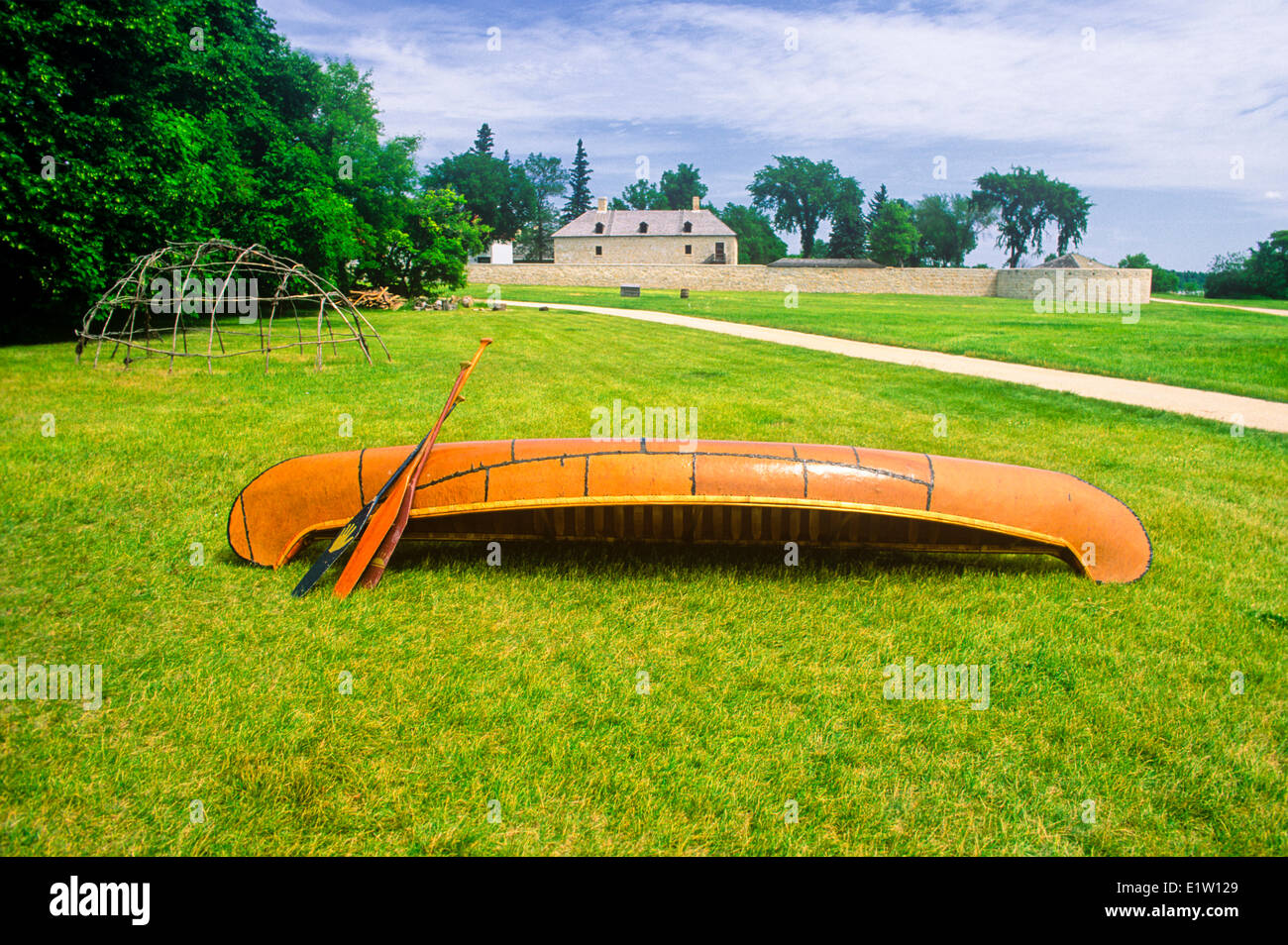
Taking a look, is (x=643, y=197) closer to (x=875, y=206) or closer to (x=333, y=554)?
(x=875, y=206)

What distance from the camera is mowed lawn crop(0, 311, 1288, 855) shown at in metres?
2.59

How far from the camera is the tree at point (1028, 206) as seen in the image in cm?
11175

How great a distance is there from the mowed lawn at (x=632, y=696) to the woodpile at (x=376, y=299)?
27.4 metres

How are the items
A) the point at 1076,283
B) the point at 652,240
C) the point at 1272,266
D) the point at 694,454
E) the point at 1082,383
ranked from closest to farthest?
the point at 694,454 → the point at 1082,383 → the point at 1272,266 → the point at 1076,283 → the point at 652,240

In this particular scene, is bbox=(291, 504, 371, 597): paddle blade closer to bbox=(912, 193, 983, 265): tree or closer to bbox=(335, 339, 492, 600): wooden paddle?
bbox=(335, 339, 492, 600): wooden paddle

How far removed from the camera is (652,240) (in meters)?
84.4

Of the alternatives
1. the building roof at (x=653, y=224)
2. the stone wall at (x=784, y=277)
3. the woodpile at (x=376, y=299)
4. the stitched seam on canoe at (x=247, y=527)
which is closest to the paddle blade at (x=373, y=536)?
the stitched seam on canoe at (x=247, y=527)

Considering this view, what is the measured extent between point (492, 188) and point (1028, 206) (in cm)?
8057

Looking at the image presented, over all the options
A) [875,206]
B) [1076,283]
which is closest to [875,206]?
[875,206]

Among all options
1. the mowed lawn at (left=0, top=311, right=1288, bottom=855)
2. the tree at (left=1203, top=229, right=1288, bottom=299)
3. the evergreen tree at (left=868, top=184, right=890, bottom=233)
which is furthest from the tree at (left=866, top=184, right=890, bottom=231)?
the mowed lawn at (left=0, top=311, right=1288, bottom=855)

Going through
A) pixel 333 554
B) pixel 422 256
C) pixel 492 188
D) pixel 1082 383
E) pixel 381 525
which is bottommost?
pixel 333 554
